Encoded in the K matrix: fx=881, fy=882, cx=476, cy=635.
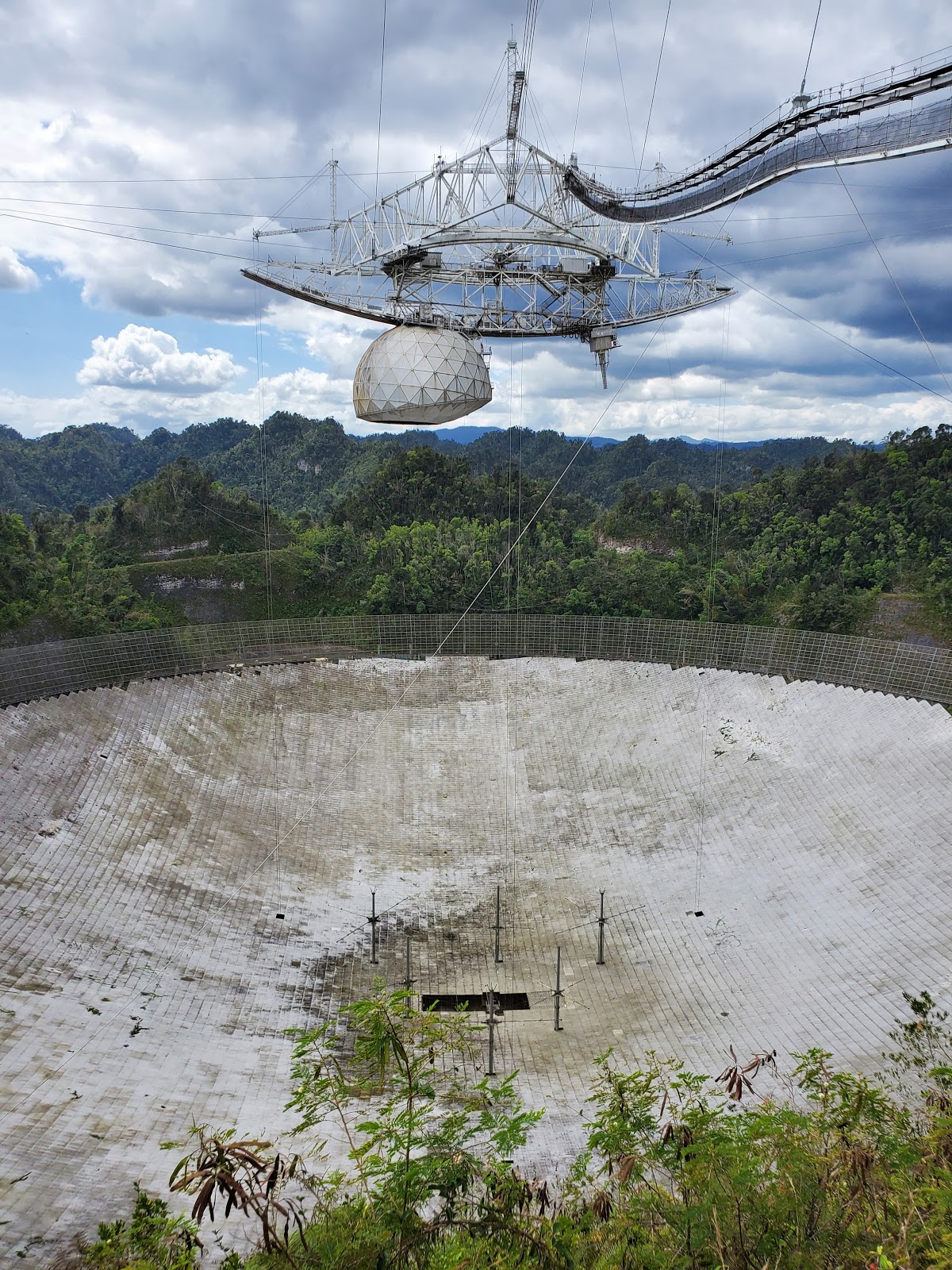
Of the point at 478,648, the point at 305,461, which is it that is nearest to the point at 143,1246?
the point at 478,648

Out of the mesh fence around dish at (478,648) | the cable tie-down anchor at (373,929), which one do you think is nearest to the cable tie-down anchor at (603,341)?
the mesh fence around dish at (478,648)

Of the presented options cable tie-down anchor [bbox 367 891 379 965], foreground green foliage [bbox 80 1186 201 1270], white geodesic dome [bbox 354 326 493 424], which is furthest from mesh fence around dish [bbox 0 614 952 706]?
foreground green foliage [bbox 80 1186 201 1270]

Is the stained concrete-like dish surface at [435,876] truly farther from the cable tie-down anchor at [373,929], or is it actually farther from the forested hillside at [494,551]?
the forested hillside at [494,551]

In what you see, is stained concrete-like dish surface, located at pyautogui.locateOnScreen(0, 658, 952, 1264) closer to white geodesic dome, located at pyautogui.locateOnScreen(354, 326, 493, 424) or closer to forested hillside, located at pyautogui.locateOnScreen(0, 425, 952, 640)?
white geodesic dome, located at pyautogui.locateOnScreen(354, 326, 493, 424)

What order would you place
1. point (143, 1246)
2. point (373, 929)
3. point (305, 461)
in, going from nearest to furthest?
1. point (143, 1246)
2. point (373, 929)
3. point (305, 461)

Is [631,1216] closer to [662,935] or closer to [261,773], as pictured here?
[662,935]

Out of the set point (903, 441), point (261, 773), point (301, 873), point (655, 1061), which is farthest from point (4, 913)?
point (903, 441)

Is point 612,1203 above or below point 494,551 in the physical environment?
below

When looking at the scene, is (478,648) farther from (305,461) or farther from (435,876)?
(305,461)
